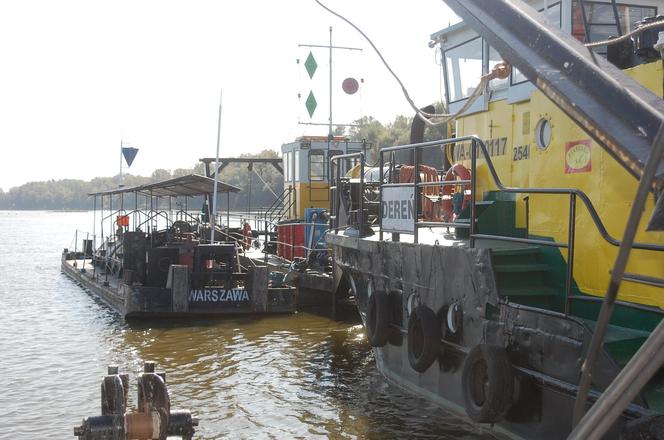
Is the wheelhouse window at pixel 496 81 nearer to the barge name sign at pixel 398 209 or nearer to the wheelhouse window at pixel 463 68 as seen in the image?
the wheelhouse window at pixel 463 68

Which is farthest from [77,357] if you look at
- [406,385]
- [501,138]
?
[501,138]

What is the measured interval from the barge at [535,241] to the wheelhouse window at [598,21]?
13 mm

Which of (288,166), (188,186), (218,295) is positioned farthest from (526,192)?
(288,166)

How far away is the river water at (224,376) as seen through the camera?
7.53 metres

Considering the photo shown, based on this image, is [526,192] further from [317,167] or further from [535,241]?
[317,167]

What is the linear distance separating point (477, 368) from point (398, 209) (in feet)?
7.27

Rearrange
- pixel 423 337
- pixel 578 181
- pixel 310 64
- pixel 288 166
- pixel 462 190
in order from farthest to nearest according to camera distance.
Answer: pixel 288 166 → pixel 310 64 → pixel 462 190 → pixel 423 337 → pixel 578 181

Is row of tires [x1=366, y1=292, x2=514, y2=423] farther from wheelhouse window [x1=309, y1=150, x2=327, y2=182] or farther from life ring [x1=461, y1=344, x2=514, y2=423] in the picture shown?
wheelhouse window [x1=309, y1=150, x2=327, y2=182]

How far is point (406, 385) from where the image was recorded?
26.2 ft

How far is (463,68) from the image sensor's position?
8.34m

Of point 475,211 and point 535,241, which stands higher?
point 475,211

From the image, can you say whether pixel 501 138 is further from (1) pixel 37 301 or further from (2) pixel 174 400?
(1) pixel 37 301

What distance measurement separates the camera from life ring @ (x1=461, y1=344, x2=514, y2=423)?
5.37 metres

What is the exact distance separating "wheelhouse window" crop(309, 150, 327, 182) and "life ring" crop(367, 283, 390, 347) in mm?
12970
